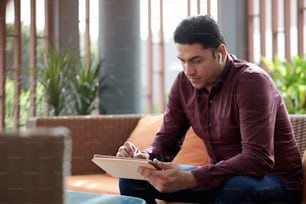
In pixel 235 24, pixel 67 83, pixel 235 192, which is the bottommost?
pixel 235 192

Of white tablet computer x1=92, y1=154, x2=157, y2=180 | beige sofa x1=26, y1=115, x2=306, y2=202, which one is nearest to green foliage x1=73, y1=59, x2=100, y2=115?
beige sofa x1=26, y1=115, x2=306, y2=202

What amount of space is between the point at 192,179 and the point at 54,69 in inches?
70.2

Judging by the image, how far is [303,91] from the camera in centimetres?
325

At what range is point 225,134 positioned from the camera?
1602 millimetres

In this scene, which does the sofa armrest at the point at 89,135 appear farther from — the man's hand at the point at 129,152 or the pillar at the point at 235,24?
the pillar at the point at 235,24

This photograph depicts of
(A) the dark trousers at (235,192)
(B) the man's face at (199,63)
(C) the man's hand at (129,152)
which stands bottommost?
(A) the dark trousers at (235,192)

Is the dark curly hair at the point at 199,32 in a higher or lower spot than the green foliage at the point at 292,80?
higher

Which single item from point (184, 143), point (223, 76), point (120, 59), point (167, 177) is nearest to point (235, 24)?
point (120, 59)

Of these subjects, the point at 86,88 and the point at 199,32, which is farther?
the point at 86,88

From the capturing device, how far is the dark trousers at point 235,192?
1.41 m

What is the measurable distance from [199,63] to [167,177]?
Answer: 0.32 m

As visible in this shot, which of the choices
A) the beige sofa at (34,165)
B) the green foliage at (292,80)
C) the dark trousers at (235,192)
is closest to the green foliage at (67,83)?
the green foliage at (292,80)

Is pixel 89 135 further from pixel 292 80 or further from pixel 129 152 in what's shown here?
pixel 292 80

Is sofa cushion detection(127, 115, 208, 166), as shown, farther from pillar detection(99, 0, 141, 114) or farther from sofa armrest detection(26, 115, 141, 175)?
pillar detection(99, 0, 141, 114)
